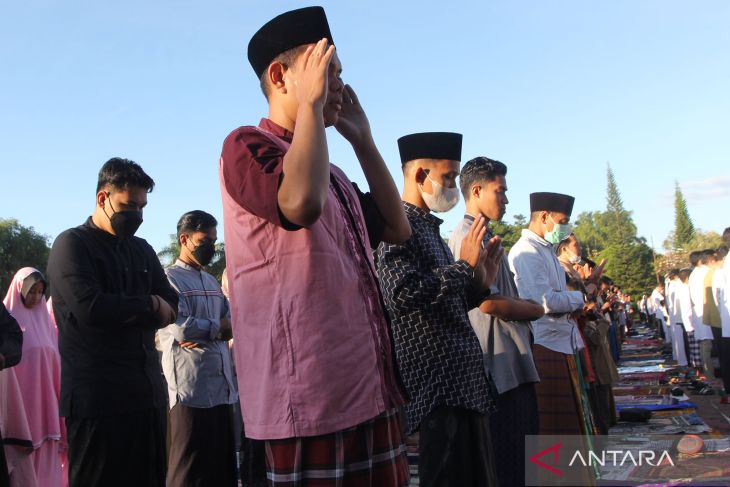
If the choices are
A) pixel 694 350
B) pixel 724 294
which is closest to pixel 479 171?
pixel 724 294

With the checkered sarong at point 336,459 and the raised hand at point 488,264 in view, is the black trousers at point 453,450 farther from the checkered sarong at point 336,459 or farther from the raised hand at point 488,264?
the checkered sarong at point 336,459

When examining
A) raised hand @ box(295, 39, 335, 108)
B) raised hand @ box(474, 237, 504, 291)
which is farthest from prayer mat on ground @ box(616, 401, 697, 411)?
raised hand @ box(295, 39, 335, 108)

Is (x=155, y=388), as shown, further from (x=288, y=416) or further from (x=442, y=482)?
(x=288, y=416)

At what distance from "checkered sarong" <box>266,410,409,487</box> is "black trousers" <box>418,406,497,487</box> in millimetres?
1341

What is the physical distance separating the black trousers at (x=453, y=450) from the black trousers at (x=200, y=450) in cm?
182

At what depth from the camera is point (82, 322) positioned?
12.2 feet

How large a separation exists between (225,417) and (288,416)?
3.26 m

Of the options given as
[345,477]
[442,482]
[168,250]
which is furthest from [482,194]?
[168,250]

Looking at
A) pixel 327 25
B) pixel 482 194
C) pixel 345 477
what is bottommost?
pixel 345 477

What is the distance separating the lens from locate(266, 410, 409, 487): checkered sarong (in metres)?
2.06

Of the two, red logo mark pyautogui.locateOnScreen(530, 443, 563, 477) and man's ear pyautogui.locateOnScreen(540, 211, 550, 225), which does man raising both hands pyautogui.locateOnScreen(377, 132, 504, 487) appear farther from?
man's ear pyautogui.locateOnScreen(540, 211, 550, 225)

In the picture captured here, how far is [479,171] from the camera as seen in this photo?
4953 mm

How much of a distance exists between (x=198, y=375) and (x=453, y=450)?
211 centimetres

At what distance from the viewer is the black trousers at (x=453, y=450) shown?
3484mm
